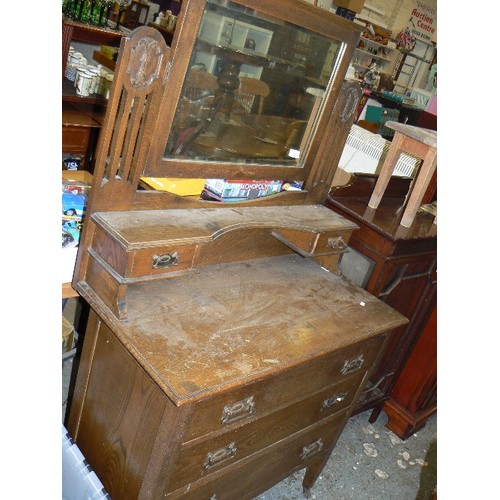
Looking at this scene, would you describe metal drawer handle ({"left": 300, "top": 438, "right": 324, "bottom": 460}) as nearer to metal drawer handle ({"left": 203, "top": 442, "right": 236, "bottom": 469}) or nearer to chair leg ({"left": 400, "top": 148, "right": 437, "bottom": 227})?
metal drawer handle ({"left": 203, "top": 442, "right": 236, "bottom": 469})

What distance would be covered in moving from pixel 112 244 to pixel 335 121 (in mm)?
879

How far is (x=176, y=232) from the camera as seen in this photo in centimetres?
136

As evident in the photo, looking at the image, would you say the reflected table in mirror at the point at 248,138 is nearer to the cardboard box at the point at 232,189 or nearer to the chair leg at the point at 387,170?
the cardboard box at the point at 232,189

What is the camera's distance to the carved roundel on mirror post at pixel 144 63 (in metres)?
1.20

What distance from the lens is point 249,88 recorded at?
4.87ft

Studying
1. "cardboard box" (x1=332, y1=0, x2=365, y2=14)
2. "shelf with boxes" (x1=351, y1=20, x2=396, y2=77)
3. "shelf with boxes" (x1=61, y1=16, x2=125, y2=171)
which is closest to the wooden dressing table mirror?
"shelf with boxes" (x1=61, y1=16, x2=125, y2=171)

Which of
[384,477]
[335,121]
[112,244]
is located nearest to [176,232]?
[112,244]

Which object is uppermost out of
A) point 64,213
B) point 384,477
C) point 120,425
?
point 64,213

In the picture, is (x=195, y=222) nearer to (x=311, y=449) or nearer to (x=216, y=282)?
(x=216, y=282)

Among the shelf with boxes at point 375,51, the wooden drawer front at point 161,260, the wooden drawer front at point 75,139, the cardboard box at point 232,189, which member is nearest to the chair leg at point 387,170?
the cardboard box at point 232,189

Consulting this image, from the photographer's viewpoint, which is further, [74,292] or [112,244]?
[74,292]

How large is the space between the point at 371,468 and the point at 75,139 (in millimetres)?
2986

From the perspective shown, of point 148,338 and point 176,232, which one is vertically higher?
point 176,232
